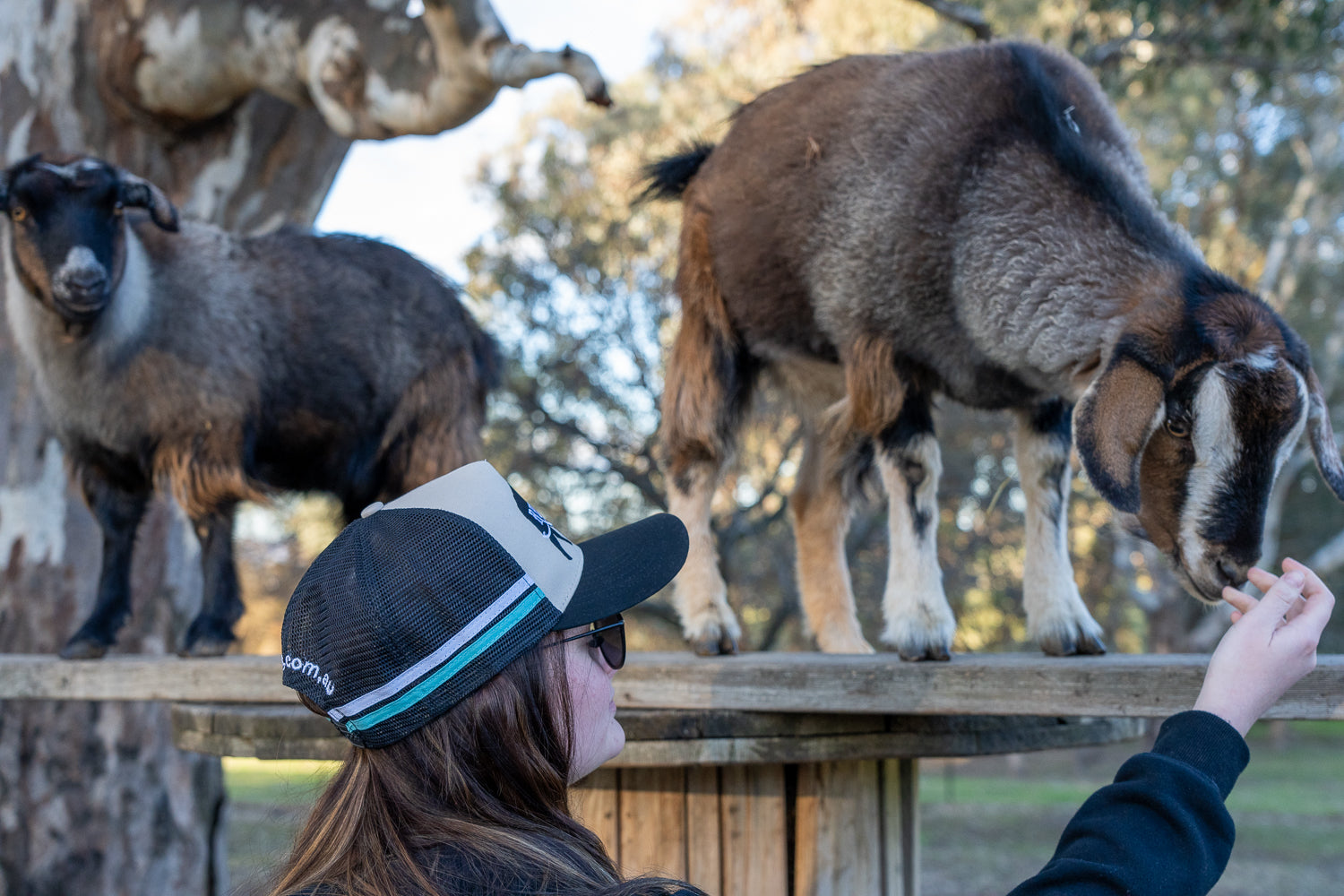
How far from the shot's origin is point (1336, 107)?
1661 cm

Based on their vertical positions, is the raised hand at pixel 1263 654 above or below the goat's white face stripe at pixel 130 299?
above

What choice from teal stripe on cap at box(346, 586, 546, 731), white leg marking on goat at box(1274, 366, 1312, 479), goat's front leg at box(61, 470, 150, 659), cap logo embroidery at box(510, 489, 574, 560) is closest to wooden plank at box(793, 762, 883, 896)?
white leg marking on goat at box(1274, 366, 1312, 479)

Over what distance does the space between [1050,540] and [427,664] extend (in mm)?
2674

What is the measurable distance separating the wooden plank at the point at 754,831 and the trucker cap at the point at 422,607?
71.5 inches

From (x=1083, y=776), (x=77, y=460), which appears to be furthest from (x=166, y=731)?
(x=1083, y=776)

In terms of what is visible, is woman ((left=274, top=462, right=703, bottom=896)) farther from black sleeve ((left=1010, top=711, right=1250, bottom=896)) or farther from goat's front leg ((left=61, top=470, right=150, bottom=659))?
Answer: goat's front leg ((left=61, top=470, right=150, bottom=659))

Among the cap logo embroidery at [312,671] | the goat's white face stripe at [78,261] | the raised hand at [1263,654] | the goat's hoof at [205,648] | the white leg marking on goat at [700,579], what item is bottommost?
the goat's hoof at [205,648]

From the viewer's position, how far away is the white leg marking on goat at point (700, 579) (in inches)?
164

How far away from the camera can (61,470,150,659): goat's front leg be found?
16.7 ft

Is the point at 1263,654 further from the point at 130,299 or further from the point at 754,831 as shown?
the point at 130,299

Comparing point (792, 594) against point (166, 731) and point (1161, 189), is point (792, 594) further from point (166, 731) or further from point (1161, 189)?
point (1161, 189)

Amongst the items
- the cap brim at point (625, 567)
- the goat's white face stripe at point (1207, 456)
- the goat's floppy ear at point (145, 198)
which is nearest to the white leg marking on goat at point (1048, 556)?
the goat's white face stripe at point (1207, 456)

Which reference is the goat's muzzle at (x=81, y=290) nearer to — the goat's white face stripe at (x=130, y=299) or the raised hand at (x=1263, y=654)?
the goat's white face stripe at (x=130, y=299)

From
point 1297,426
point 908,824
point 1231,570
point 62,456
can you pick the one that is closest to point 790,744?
point 908,824
